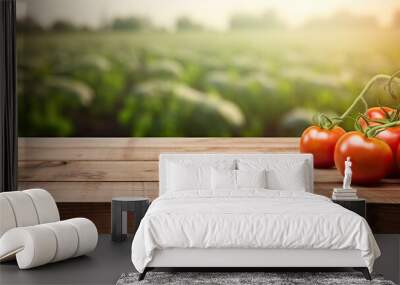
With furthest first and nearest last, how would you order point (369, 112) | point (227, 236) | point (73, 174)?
point (73, 174), point (369, 112), point (227, 236)

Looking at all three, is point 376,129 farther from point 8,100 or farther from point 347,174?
point 8,100

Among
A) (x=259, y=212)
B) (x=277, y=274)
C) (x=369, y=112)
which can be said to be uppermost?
A: (x=369, y=112)

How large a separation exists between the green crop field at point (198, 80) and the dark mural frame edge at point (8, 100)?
53 centimetres

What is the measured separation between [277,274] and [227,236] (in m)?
0.47

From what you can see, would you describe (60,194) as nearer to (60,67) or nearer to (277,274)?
(60,67)

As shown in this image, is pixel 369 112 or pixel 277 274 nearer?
pixel 277 274

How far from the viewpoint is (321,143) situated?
6938 millimetres

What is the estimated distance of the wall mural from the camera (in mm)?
7664

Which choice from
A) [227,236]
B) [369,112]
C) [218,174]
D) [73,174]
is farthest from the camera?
[73,174]

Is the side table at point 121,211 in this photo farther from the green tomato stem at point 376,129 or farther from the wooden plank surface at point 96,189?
the green tomato stem at point 376,129

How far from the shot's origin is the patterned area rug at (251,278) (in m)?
4.80

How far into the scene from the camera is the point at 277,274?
5059mm

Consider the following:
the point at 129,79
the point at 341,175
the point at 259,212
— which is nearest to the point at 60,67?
the point at 129,79

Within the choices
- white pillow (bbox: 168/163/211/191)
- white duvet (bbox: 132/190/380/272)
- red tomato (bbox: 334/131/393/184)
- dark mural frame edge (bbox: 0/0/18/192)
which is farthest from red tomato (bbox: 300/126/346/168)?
dark mural frame edge (bbox: 0/0/18/192)
